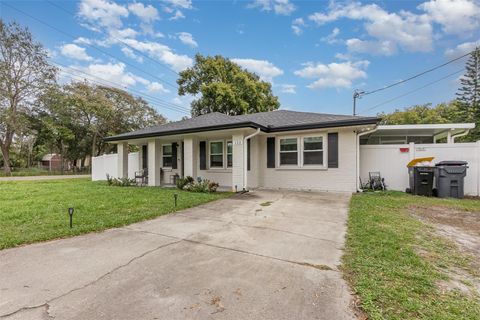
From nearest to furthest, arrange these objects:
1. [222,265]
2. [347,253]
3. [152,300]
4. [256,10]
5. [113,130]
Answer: [152,300] < [222,265] < [347,253] < [256,10] < [113,130]

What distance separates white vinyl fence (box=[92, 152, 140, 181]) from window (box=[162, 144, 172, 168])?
10.5ft

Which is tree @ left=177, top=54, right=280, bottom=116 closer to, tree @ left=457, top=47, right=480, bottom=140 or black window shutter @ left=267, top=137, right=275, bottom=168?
black window shutter @ left=267, top=137, right=275, bottom=168

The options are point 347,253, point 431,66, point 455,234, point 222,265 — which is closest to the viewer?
point 222,265

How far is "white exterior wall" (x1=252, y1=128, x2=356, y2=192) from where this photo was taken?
9211 millimetres

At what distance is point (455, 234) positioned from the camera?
457 cm

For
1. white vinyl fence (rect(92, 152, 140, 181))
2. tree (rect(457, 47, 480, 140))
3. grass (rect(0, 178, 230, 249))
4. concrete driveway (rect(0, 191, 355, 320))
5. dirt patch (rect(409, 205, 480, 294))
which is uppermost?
tree (rect(457, 47, 480, 140))

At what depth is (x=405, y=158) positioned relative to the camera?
9.73 metres

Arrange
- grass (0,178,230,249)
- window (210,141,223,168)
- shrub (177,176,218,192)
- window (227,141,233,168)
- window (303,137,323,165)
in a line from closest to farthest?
grass (0,178,230,249) < shrub (177,176,218,192) < window (303,137,323,165) < window (227,141,233,168) < window (210,141,223,168)

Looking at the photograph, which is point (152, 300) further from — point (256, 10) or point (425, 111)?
point (425, 111)

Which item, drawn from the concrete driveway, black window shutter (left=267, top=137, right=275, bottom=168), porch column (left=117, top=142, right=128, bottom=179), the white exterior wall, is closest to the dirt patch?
the concrete driveway

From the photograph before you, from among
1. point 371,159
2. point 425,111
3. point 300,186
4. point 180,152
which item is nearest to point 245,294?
point 300,186

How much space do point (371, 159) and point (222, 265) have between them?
30.1 feet

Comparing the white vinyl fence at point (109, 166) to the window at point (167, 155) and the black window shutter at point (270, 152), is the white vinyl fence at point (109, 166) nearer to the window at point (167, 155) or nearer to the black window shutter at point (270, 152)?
the window at point (167, 155)

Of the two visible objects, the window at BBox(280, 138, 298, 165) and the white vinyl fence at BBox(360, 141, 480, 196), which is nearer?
the white vinyl fence at BBox(360, 141, 480, 196)
